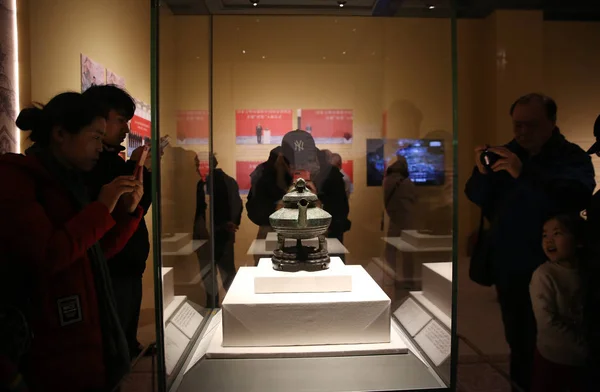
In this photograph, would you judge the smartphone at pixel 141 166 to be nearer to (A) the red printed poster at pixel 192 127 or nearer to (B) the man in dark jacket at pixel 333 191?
(A) the red printed poster at pixel 192 127

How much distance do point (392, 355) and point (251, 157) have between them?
116cm

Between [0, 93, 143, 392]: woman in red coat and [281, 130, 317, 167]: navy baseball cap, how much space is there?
102cm

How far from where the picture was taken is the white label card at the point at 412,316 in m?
1.90

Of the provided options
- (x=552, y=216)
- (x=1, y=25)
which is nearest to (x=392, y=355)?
(x=552, y=216)

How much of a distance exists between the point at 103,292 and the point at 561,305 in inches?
59.1

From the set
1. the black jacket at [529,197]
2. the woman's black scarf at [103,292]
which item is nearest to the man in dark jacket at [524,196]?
the black jacket at [529,197]

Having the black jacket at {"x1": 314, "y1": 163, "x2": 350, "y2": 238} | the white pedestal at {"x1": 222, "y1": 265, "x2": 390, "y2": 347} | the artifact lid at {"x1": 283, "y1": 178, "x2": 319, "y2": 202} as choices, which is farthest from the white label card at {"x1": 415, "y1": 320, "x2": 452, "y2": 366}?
the artifact lid at {"x1": 283, "y1": 178, "x2": 319, "y2": 202}

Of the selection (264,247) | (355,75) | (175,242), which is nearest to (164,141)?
(175,242)

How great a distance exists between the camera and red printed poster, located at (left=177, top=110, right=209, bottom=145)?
1.74 meters

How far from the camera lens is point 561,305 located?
1439 mm

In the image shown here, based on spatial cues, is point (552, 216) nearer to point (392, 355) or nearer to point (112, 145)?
point (392, 355)

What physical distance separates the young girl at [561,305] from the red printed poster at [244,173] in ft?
4.46

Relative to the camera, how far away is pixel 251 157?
2178 millimetres

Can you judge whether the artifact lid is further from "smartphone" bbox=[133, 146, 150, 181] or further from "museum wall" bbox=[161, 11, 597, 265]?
"smartphone" bbox=[133, 146, 150, 181]
